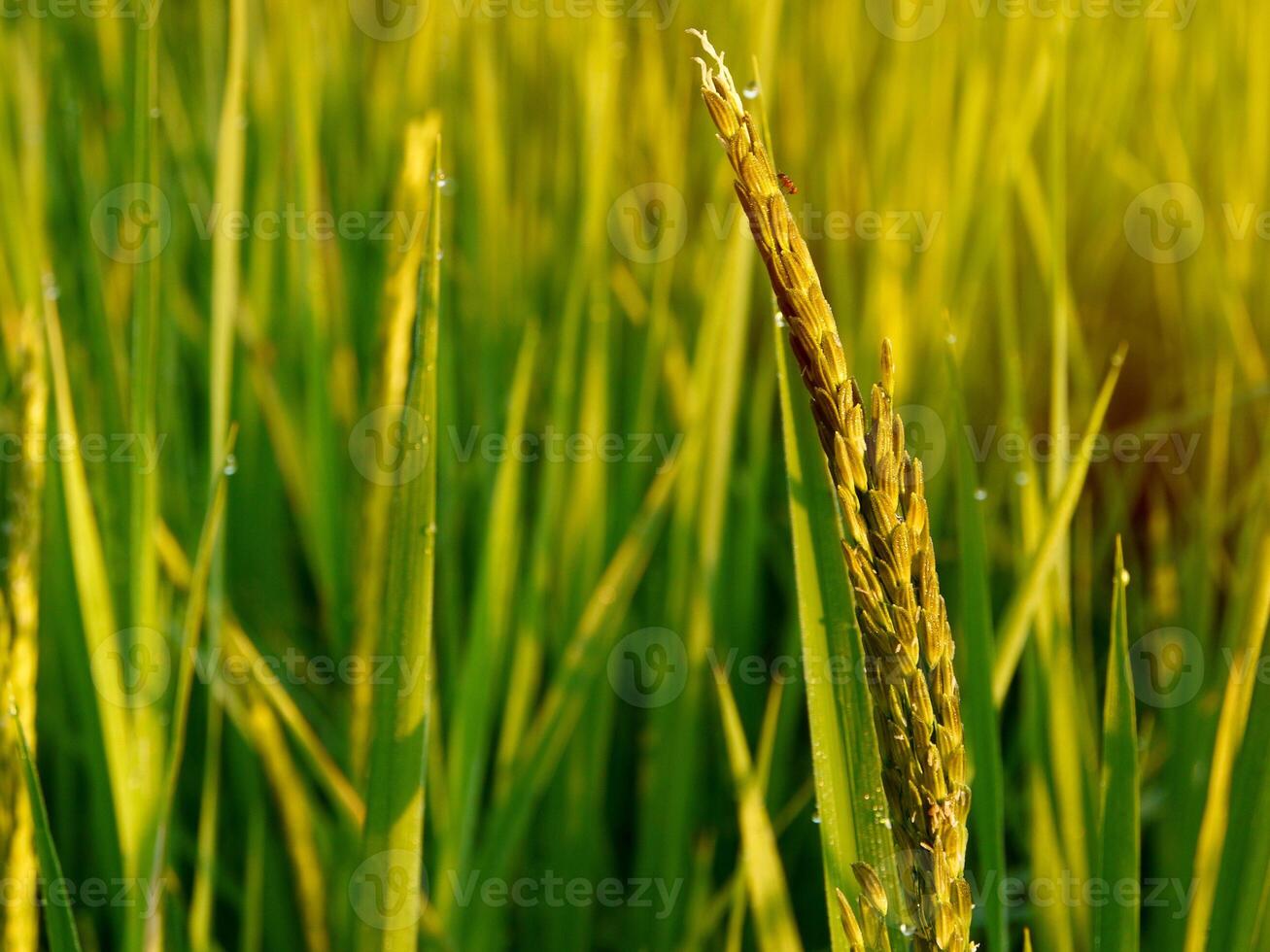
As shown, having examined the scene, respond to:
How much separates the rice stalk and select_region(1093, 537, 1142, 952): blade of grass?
160 millimetres

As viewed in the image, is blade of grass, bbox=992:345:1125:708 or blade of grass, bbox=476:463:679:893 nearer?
blade of grass, bbox=992:345:1125:708

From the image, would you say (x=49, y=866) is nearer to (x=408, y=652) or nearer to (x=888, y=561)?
(x=408, y=652)

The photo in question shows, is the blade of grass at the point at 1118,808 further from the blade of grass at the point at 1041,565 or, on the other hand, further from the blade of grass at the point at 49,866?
the blade of grass at the point at 49,866

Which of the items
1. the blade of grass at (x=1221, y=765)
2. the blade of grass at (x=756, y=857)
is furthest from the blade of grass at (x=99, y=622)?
the blade of grass at (x=1221, y=765)

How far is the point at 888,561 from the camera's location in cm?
35

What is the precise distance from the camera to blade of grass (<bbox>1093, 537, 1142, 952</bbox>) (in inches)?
19.8

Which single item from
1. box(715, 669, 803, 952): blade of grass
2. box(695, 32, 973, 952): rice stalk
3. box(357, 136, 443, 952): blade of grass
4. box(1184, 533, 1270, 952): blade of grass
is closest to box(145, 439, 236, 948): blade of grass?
box(357, 136, 443, 952): blade of grass

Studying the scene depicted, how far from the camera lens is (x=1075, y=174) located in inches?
65.7

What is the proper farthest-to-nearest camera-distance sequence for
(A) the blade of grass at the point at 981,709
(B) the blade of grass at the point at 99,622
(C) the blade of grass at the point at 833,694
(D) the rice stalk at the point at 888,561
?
1. (B) the blade of grass at the point at 99,622
2. (A) the blade of grass at the point at 981,709
3. (C) the blade of grass at the point at 833,694
4. (D) the rice stalk at the point at 888,561

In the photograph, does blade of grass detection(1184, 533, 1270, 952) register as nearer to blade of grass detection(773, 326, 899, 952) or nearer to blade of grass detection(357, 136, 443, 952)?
blade of grass detection(773, 326, 899, 952)

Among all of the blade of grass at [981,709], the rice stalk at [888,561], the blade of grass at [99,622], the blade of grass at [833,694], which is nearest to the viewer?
the rice stalk at [888,561]

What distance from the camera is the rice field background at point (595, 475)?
0.60 metres

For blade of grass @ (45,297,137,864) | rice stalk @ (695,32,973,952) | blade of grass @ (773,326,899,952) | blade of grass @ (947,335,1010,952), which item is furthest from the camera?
blade of grass @ (45,297,137,864)

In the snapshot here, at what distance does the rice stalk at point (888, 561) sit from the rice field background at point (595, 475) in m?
0.05
